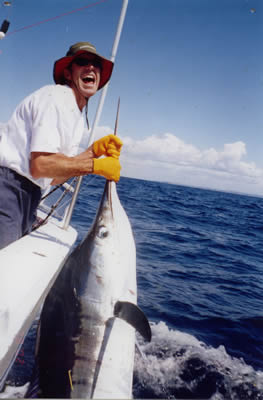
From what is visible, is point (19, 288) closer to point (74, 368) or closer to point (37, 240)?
point (74, 368)

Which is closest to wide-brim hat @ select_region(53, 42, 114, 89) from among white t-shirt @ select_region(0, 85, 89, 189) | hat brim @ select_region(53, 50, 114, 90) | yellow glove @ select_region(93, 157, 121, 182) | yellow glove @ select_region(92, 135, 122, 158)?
hat brim @ select_region(53, 50, 114, 90)

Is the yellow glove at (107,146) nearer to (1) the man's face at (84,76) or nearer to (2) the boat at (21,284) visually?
(1) the man's face at (84,76)

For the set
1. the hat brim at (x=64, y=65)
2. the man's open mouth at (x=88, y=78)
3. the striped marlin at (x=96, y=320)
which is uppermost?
the hat brim at (x=64, y=65)

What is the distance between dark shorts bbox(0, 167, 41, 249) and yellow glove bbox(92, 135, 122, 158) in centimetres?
57

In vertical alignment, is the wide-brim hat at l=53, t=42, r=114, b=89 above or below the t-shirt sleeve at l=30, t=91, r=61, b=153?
above

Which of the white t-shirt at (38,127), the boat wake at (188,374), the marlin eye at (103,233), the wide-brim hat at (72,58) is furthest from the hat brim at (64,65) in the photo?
the boat wake at (188,374)

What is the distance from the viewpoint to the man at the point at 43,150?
5.94 ft

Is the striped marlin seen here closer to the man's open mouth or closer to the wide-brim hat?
the man's open mouth

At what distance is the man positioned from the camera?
1810 mm

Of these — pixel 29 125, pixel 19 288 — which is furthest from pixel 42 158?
pixel 19 288

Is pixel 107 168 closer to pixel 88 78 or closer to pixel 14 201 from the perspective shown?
pixel 14 201

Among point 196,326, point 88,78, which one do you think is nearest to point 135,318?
point 88,78

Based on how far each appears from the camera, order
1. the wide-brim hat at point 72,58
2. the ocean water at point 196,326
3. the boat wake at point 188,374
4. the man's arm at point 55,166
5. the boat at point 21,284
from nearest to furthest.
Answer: the boat at point 21,284 < the man's arm at point 55,166 < the wide-brim hat at point 72,58 < the boat wake at point 188,374 < the ocean water at point 196,326

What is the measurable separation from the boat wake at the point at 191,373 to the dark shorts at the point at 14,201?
5.93 feet
